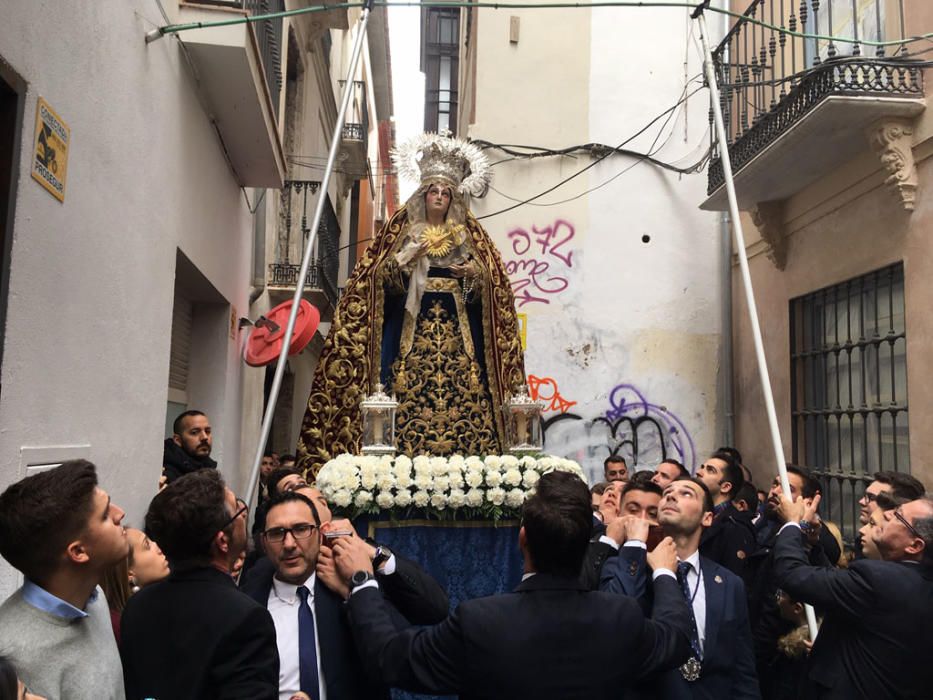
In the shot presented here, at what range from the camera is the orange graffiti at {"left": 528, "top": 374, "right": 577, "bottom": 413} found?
893cm

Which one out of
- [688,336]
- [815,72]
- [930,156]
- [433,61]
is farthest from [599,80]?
[433,61]

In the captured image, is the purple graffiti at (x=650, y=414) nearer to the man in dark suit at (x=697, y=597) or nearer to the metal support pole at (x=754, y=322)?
the metal support pole at (x=754, y=322)

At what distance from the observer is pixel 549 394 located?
8969mm

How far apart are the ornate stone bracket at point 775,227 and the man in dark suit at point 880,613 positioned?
5.27 meters

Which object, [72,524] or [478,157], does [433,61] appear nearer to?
[478,157]

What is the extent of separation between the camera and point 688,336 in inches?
361

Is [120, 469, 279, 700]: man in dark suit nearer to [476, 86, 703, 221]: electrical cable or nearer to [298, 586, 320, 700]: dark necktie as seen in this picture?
[298, 586, 320, 700]: dark necktie

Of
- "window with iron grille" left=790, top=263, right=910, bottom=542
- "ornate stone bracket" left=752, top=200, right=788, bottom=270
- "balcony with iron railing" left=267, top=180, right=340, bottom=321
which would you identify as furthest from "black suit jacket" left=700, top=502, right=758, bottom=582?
"balcony with iron railing" left=267, top=180, right=340, bottom=321

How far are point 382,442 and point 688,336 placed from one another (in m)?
5.32

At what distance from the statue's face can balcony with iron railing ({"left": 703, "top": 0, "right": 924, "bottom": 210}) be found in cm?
179

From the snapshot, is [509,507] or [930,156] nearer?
[509,507]

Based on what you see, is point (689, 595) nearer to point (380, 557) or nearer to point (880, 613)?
point (880, 613)

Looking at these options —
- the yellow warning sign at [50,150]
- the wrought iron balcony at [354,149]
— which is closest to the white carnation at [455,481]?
the yellow warning sign at [50,150]

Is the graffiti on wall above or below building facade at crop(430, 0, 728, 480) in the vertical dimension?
below
